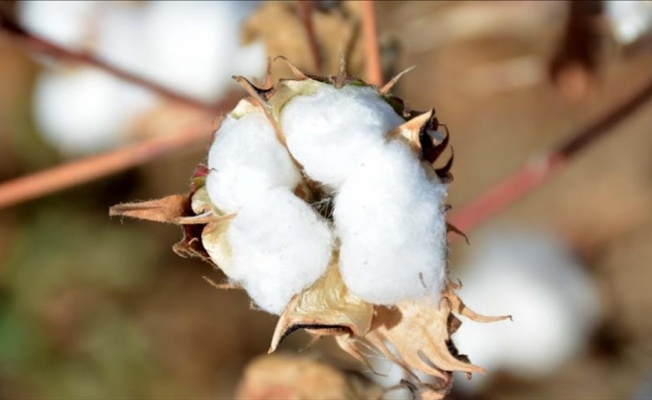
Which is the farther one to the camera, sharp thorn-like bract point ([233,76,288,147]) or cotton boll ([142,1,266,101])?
cotton boll ([142,1,266,101])

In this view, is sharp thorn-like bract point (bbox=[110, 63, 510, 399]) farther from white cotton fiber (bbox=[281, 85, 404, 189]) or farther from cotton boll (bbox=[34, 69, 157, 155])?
cotton boll (bbox=[34, 69, 157, 155])

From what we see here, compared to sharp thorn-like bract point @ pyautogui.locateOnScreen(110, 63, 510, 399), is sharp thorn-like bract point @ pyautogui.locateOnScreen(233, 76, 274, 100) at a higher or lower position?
higher

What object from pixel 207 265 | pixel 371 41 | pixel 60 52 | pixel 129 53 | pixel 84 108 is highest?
pixel 371 41

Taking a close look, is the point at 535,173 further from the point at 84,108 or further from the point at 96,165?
the point at 84,108

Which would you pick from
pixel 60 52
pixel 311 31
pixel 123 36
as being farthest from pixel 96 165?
pixel 123 36

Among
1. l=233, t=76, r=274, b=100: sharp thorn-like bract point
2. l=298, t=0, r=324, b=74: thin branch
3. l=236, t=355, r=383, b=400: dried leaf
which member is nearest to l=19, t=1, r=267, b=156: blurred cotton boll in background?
l=298, t=0, r=324, b=74: thin branch

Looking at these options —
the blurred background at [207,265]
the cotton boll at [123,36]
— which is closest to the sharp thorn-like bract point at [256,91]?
the blurred background at [207,265]

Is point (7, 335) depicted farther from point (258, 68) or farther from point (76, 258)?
point (258, 68)
